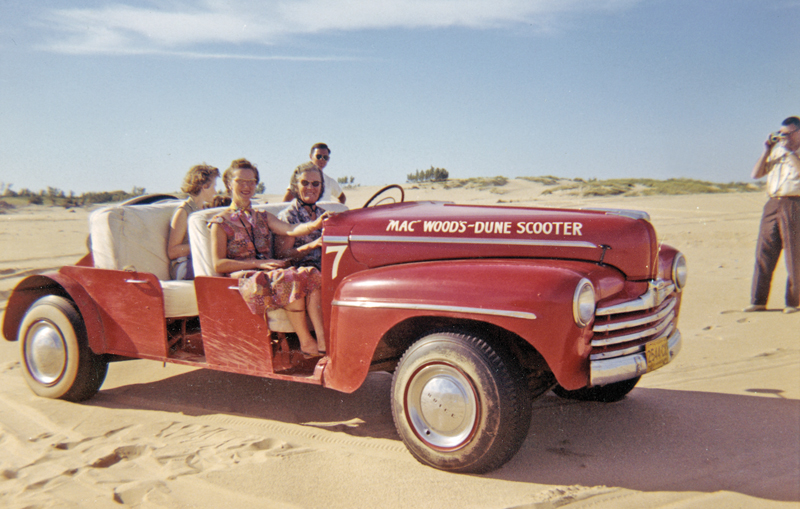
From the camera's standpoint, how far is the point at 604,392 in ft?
14.0

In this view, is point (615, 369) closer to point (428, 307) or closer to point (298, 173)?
point (428, 307)

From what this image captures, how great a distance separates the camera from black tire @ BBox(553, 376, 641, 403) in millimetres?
4219

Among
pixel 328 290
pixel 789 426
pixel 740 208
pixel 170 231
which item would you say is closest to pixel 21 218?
pixel 170 231

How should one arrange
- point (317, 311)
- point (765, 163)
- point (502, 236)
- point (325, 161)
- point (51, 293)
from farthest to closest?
point (325, 161) → point (765, 163) → point (51, 293) → point (317, 311) → point (502, 236)

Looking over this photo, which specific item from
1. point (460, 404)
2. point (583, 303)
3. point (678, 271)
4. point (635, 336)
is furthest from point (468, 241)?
point (678, 271)

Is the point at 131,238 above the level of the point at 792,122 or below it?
below

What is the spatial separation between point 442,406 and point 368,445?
28.6 inches

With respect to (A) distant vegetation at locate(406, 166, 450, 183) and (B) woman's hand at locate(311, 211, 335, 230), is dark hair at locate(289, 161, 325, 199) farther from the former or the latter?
(A) distant vegetation at locate(406, 166, 450, 183)

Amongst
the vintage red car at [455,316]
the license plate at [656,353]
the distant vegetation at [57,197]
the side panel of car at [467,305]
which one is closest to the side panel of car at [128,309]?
the vintage red car at [455,316]

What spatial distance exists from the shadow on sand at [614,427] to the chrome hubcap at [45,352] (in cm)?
40

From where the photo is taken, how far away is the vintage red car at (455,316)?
3.03 metres

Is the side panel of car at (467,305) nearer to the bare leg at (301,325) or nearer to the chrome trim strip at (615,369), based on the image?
the chrome trim strip at (615,369)

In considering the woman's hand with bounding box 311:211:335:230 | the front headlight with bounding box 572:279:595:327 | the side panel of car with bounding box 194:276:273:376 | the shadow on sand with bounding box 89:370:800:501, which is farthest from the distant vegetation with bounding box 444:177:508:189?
the front headlight with bounding box 572:279:595:327

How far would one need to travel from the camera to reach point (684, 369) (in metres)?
5.05
